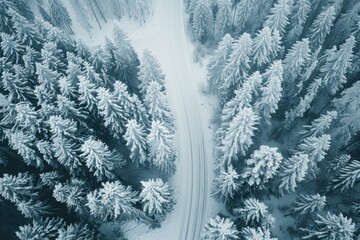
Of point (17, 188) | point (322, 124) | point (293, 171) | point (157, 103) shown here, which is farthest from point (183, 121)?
point (17, 188)

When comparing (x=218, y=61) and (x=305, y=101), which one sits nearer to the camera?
(x=305, y=101)

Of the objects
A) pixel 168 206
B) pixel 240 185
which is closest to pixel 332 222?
pixel 240 185

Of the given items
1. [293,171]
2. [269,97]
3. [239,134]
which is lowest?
[293,171]

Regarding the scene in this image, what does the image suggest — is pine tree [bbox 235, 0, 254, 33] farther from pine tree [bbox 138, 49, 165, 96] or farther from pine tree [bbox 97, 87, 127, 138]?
pine tree [bbox 97, 87, 127, 138]

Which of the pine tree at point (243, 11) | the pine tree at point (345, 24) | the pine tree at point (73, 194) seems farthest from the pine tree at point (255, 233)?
the pine tree at point (243, 11)

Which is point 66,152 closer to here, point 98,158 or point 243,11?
point 98,158

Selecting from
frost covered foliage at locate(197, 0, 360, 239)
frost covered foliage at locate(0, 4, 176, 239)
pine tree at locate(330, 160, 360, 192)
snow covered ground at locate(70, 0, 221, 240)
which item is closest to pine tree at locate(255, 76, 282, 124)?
frost covered foliage at locate(197, 0, 360, 239)
